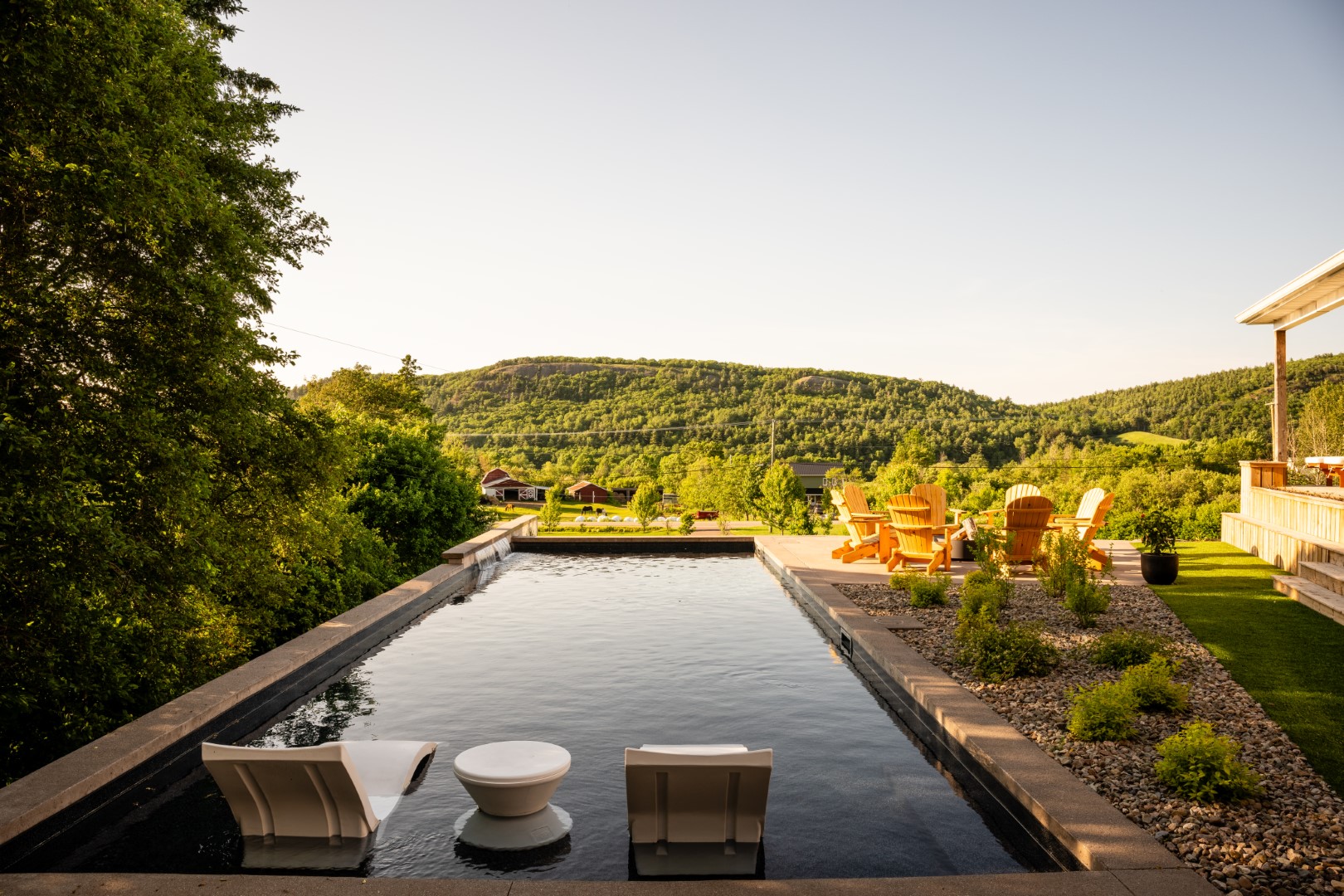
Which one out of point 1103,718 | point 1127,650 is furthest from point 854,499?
point 1103,718

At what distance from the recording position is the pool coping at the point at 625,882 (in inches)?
106

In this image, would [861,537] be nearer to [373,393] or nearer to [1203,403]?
[373,393]

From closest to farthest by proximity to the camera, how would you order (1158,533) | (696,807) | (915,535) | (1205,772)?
(696,807)
(1205,772)
(1158,533)
(915,535)

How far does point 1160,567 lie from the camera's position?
885cm

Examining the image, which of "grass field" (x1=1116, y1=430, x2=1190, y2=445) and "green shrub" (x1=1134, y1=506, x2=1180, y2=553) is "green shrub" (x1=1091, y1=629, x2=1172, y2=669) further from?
"grass field" (x1=1116, y1=430, x2=1190, y2=445)

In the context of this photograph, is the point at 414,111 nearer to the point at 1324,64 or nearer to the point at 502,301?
the point at 1324,64

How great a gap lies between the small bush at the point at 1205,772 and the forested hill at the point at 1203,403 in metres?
37.8

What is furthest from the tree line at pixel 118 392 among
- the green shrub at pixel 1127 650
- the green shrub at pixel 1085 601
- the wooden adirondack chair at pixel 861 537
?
the wooden adirondack chair at pixel 861 537

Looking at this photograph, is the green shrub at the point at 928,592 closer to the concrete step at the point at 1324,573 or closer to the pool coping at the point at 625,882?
the pool coping at the point at 625,882

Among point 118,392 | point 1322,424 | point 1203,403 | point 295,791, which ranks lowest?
point 295,791

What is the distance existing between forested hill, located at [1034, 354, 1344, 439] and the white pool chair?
132 ft

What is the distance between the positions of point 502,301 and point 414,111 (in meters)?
30.7

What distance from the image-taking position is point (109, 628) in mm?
4996

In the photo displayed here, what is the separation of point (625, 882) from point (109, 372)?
399 cm
